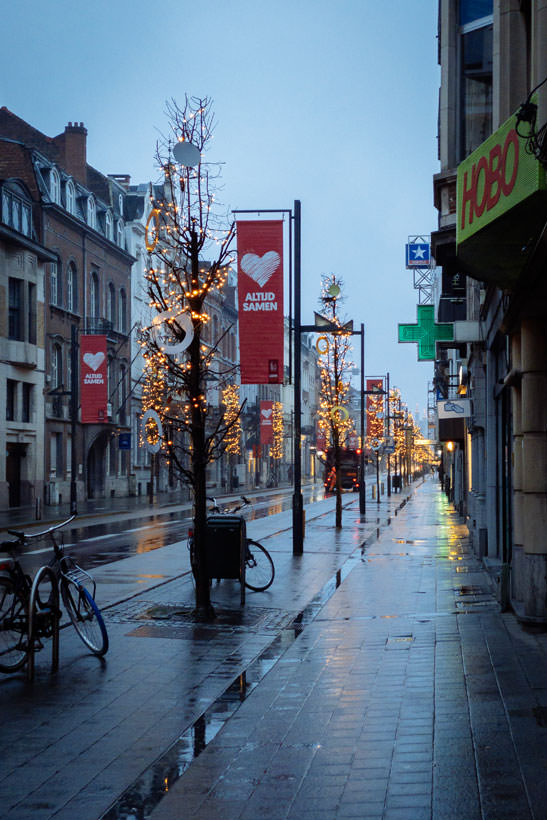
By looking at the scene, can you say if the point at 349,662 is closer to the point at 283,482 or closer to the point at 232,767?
the point at 232,767

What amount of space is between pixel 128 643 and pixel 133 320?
173 ft

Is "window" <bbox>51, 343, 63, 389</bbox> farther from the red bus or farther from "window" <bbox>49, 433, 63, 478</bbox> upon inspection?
the red bus

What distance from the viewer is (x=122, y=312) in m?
59.8

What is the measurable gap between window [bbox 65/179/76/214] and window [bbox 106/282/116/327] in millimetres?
6529

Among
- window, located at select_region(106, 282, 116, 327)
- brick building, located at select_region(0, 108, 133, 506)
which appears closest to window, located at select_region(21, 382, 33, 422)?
brick building, located at select_region(0, 108, 133, 506)

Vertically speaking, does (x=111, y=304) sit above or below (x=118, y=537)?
above

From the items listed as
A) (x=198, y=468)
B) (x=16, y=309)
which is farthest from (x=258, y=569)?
(x=16, y=309)

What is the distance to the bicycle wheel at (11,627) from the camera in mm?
8789

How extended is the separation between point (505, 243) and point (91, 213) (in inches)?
1866

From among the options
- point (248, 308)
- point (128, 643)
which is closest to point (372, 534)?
point (248, 308)

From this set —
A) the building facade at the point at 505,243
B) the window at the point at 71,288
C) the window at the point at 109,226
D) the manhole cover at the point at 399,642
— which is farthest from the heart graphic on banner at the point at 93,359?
the manhole cover at the point at 399,642

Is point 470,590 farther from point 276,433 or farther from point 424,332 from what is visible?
point 276,433

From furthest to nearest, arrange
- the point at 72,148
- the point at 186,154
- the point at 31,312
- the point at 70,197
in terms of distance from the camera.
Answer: the point at 72,148, the point at 70,197, the point at 31,312, the point at 186,154

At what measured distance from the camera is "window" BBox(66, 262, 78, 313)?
5082cm
